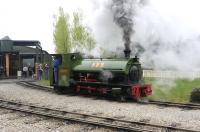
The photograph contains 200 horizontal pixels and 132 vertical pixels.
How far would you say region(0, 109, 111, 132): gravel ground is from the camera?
10.3 meters

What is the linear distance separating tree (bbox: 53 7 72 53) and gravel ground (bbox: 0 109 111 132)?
3203 centimetres

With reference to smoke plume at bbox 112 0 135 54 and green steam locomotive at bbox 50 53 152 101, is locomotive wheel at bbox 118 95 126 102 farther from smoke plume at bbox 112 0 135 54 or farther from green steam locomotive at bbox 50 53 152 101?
smoke plume at bbox 112 0 135 54

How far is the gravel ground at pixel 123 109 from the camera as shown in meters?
11.1

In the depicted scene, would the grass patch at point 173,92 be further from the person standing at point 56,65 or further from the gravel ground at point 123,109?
the person standing at point 56,65

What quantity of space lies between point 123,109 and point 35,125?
13.2 ft

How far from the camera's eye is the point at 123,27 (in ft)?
61.6

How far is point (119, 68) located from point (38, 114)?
17.3 feet

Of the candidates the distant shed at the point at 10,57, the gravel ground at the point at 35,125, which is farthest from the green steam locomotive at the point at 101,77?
the distant shed at the point at 10,57

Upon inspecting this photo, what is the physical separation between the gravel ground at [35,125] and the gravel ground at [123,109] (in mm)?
1982

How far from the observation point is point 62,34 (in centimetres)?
4719

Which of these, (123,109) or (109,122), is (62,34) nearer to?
(123,109)

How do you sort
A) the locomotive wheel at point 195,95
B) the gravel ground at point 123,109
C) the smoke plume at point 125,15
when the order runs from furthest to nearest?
the smoke plume at point 125,15 → the locomotive wheel at point 195,95 → the gravel ground at point 123,109

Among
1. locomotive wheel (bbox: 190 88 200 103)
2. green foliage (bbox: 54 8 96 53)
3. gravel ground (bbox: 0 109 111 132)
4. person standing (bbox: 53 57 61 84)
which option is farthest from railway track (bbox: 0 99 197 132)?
green foliage (bbox: 54 8 96 53)

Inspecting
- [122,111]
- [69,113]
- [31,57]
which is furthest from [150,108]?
[31,57]
